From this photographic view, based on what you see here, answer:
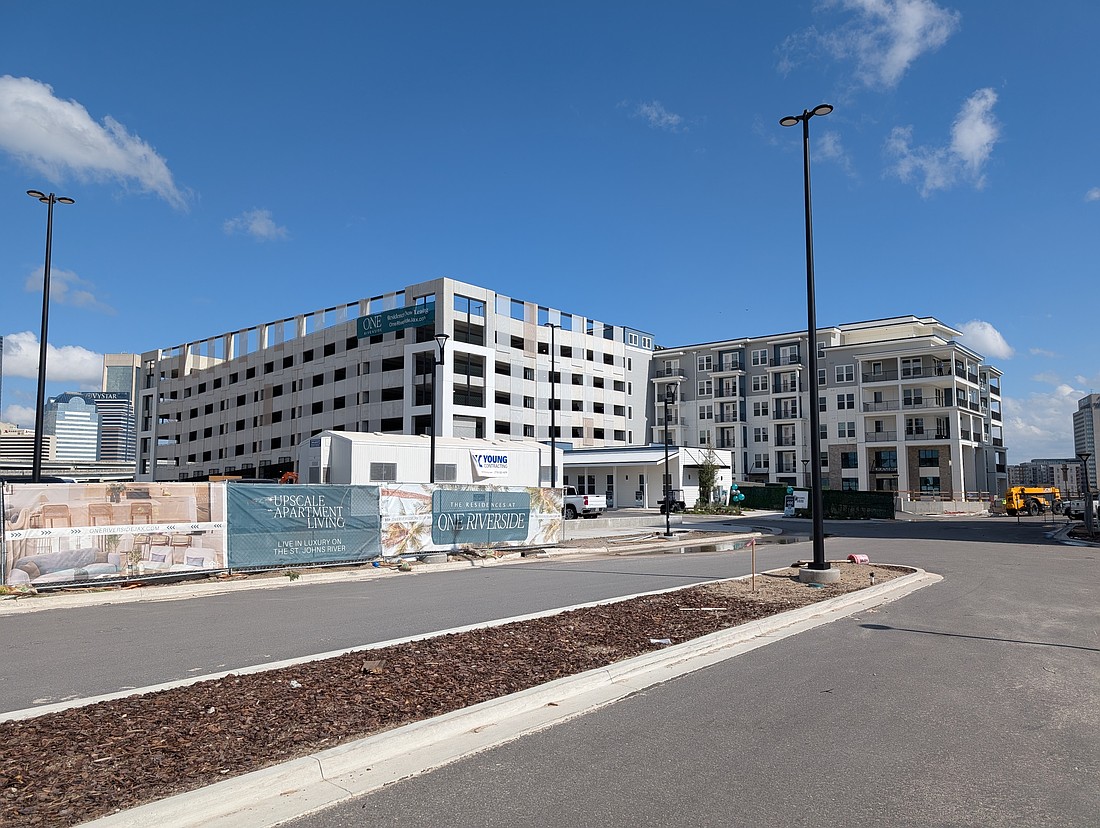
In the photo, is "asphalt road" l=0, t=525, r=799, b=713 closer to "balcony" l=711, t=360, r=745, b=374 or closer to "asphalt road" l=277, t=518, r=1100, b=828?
"asphalt road" l=277, t=518, r=1100, b=828

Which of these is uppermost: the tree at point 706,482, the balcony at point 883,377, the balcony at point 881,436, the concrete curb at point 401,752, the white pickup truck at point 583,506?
the balcony at point 883,377

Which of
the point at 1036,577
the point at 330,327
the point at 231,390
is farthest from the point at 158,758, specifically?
the point at 231,390

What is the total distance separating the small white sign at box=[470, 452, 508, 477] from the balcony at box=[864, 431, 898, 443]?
→ 4964 centimetres

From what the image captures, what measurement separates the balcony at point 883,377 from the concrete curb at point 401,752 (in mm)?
71844

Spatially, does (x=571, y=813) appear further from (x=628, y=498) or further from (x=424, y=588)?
(x=628, y=498)

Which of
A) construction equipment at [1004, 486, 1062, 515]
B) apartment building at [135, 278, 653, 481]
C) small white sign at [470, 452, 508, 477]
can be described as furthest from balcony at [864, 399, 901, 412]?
small white sign at [470, 452, 508, 477]

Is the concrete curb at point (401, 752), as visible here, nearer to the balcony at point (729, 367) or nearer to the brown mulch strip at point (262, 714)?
the brown mulch strip at point (262, 714)

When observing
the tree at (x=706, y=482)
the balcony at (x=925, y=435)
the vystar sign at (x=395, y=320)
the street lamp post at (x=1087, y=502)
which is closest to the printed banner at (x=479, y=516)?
the street lamp post at (x=1087, y=502)

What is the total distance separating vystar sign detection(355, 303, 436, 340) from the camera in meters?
62.8

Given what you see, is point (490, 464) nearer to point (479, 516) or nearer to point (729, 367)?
point (479, 516)

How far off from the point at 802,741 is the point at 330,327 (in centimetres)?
7025

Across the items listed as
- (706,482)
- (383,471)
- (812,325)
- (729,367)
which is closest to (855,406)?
(729,367)

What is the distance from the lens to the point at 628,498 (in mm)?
63250

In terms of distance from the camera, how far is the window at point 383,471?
105ft
